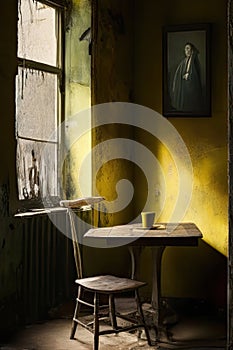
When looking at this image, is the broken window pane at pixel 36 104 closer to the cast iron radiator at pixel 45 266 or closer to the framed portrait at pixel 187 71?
the cast iron radiator at pixel 45 266

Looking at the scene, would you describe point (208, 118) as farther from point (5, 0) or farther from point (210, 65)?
point (5, 0)

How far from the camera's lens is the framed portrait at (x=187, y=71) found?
16.7 feet

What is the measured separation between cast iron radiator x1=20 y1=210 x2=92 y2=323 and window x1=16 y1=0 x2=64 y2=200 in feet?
0.85

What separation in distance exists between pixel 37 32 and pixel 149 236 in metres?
1.86

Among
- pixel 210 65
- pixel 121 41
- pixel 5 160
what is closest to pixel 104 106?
pixel 121 41

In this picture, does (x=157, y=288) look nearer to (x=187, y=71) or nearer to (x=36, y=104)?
(x=36, y=104)

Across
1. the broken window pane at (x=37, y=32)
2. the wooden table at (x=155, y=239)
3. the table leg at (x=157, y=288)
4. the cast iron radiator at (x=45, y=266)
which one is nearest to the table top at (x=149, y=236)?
the wooden table at (x=155, y=239)

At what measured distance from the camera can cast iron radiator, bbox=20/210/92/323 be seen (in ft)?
13.7

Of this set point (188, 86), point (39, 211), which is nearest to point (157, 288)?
point (39, 211)

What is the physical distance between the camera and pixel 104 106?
503 centimetres

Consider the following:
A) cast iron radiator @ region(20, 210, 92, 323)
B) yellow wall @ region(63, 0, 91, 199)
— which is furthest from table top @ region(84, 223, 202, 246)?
yellow wall @ region(63, 0, 91, 199)

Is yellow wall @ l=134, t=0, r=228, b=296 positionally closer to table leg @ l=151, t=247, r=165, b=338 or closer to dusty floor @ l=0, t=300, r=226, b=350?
dusty floor @ l=0, t=300, r=226, b=350

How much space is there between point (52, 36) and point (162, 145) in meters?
1.33

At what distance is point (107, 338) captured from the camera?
4.02 m
